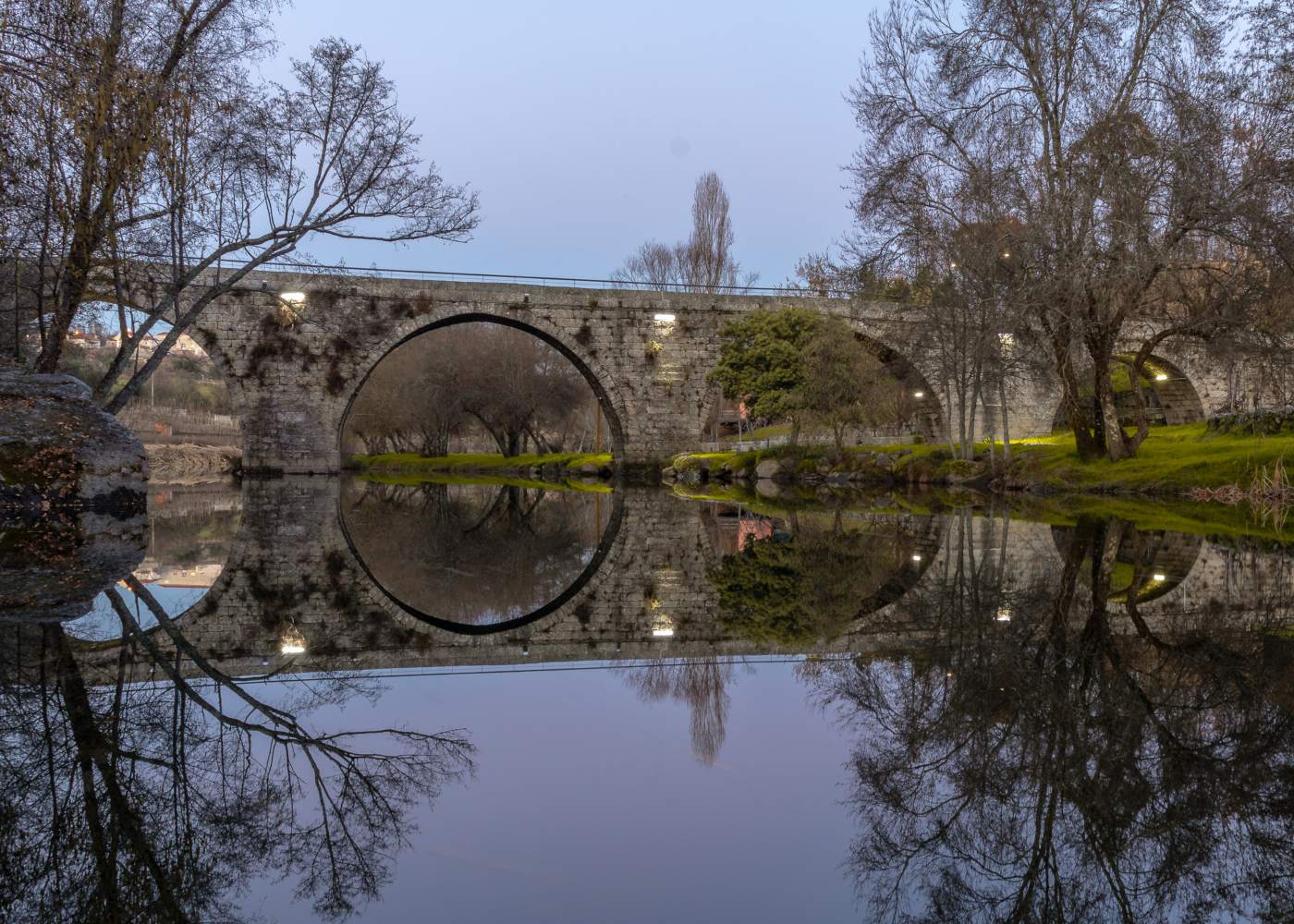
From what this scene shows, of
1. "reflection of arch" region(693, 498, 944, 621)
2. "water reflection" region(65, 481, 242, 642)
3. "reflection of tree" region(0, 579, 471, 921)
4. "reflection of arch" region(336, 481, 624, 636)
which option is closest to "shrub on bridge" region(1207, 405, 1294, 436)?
"reflection of arch" region(693, 498, 944, 621)

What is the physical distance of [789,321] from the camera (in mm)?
26203

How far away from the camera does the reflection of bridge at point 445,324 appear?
26.2 meters

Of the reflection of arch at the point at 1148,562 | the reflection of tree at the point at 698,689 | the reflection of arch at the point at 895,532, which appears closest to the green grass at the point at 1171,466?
the reflection of arch at the point at 895,532

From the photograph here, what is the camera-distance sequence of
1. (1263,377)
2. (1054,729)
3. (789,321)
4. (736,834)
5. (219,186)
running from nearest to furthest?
(736,834), (1054,729), (219,186), (1263,377), (789,321)

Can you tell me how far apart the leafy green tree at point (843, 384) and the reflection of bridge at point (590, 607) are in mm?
14559

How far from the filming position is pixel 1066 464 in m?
18.0

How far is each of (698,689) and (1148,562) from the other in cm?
476

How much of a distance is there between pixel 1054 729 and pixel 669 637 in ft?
6.86

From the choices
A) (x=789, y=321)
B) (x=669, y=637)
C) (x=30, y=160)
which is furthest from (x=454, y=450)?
(x=669, y=637)

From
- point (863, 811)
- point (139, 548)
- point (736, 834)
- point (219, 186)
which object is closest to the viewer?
point (736, 834)

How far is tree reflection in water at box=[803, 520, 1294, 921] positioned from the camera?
177 cm

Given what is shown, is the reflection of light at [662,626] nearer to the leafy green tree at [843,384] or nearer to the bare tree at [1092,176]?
the bare tree at [1092,176]

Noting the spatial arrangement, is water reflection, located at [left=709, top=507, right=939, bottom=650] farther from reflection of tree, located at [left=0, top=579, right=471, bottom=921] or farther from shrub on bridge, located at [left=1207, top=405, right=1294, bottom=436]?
shrub on bridge, located at [left=1207, top=405, right=1294, bottom=436]

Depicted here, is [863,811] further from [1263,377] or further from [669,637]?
[1263,377]
